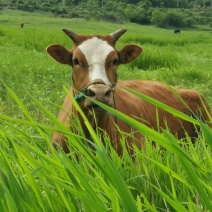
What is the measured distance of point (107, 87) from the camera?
3.97 m

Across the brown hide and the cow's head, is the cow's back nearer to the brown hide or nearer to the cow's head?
the brown hide

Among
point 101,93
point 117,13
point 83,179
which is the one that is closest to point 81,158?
point 83,179

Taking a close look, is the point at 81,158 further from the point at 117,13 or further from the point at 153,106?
the point at 117,13

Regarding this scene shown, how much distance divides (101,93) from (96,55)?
2.82 feet

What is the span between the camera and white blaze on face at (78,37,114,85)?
173 inches

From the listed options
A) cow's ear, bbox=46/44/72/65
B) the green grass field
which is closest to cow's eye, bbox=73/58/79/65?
cow's ear, bbox=46/44/72/65

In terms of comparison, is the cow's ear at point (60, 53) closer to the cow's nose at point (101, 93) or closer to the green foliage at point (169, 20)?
the cow's nose at point (101, 93)

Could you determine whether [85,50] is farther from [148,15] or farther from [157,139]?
[148,15]

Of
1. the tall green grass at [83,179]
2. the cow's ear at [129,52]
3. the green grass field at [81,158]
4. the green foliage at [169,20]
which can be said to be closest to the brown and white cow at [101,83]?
the cow's ear at [129,52]

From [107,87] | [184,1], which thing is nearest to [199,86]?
[107,87]

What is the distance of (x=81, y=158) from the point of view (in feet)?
6.46

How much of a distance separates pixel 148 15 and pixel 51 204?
97.0m

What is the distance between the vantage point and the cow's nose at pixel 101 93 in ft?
12.7

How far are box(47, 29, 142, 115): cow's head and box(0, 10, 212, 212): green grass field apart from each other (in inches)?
19.8
